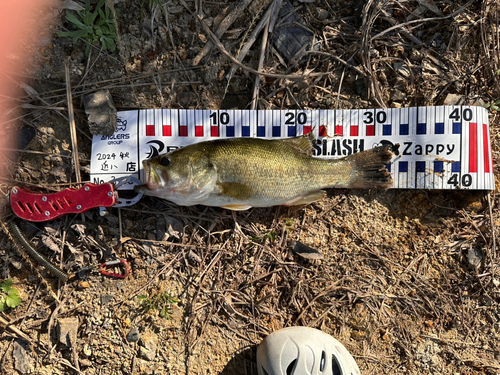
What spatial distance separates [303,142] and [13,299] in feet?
12.3

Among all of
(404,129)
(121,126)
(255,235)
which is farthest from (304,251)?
(121,126)

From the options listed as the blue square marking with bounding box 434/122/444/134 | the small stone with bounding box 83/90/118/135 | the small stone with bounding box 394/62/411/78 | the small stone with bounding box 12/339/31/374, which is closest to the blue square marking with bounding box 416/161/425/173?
the blue square marking with bounding box 434/122/444/134

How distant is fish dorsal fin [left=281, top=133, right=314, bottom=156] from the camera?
371 cm

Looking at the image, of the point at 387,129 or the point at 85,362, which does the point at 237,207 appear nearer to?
the point at 387,129

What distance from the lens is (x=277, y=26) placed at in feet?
12.7

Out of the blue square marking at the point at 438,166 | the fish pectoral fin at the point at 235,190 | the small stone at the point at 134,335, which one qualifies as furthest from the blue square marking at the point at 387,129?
the small stone at the point at 134,335

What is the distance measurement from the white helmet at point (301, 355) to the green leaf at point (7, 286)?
2936 millimetres

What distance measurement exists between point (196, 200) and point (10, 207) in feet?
7.26

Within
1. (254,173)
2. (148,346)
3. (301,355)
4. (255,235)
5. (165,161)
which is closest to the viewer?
(165,161)

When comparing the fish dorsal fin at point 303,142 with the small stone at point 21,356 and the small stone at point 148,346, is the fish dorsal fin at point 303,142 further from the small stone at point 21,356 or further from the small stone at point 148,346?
the small stone at point 21,356

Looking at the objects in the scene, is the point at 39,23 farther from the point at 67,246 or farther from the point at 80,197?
the point at 67,246

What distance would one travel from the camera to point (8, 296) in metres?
3.76

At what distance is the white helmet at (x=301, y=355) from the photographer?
3572 millimetres

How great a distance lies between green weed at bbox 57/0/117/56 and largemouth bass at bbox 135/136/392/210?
1.57 metres
